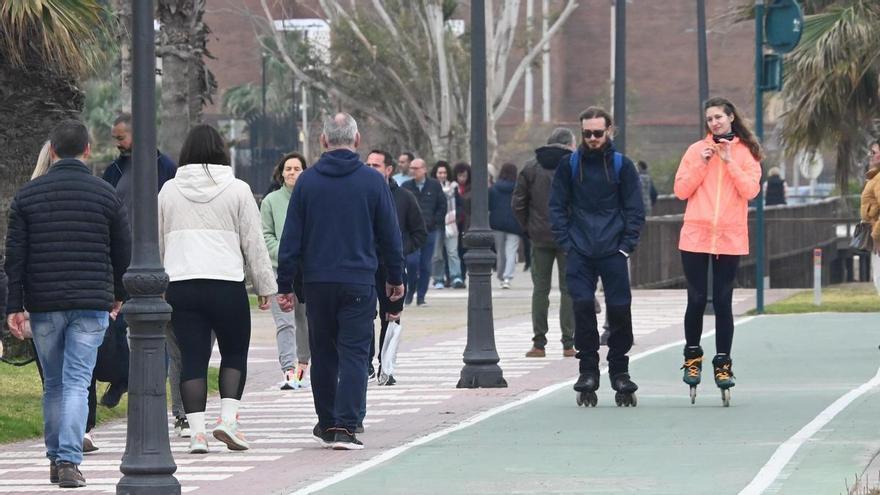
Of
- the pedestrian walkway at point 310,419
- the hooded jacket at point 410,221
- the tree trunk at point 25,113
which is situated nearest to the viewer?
the pedestrian walkway at point 310,419

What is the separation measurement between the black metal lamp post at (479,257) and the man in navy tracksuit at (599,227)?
1.77m

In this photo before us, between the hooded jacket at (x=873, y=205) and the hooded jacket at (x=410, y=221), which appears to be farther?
the hooded jacket at (x=410, y=221)

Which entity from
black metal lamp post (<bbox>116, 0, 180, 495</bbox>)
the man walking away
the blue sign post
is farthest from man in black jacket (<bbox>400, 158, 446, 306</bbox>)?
black metal lamp post (<bbox>116, 0, 180, 495</bbox>)

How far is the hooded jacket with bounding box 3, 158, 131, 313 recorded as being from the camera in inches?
396

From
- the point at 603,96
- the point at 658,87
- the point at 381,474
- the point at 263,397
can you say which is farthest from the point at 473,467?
the point at 658,87

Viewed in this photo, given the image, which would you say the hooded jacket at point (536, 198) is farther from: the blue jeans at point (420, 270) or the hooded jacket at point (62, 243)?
the hooded jacket at point (62, 243)

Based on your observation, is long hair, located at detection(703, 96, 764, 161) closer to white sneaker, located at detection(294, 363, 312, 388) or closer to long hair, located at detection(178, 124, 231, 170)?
long hair, located at detection(178, 124, 231, 170)

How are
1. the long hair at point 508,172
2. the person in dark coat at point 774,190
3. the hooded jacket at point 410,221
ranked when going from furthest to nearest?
the person in dark coat at point 774,190 < the long hair at point 508,172 < the hooded jacket at point 410,221

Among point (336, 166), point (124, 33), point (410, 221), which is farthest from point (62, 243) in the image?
point (124, 33)

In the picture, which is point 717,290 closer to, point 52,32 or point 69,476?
point 69,476

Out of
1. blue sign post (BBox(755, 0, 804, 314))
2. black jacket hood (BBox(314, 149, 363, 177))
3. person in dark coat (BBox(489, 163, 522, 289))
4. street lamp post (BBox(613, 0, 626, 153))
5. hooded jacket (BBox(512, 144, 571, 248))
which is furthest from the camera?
person in dark coat (BBox(489, 163, 522, 289))

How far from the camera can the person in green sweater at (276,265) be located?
48.2ft

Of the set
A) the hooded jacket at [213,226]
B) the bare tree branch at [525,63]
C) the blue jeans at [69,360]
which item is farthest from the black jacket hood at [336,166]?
the bare tree branch at [525,63]

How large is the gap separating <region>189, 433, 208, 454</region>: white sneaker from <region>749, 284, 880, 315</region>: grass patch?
11954 mm
